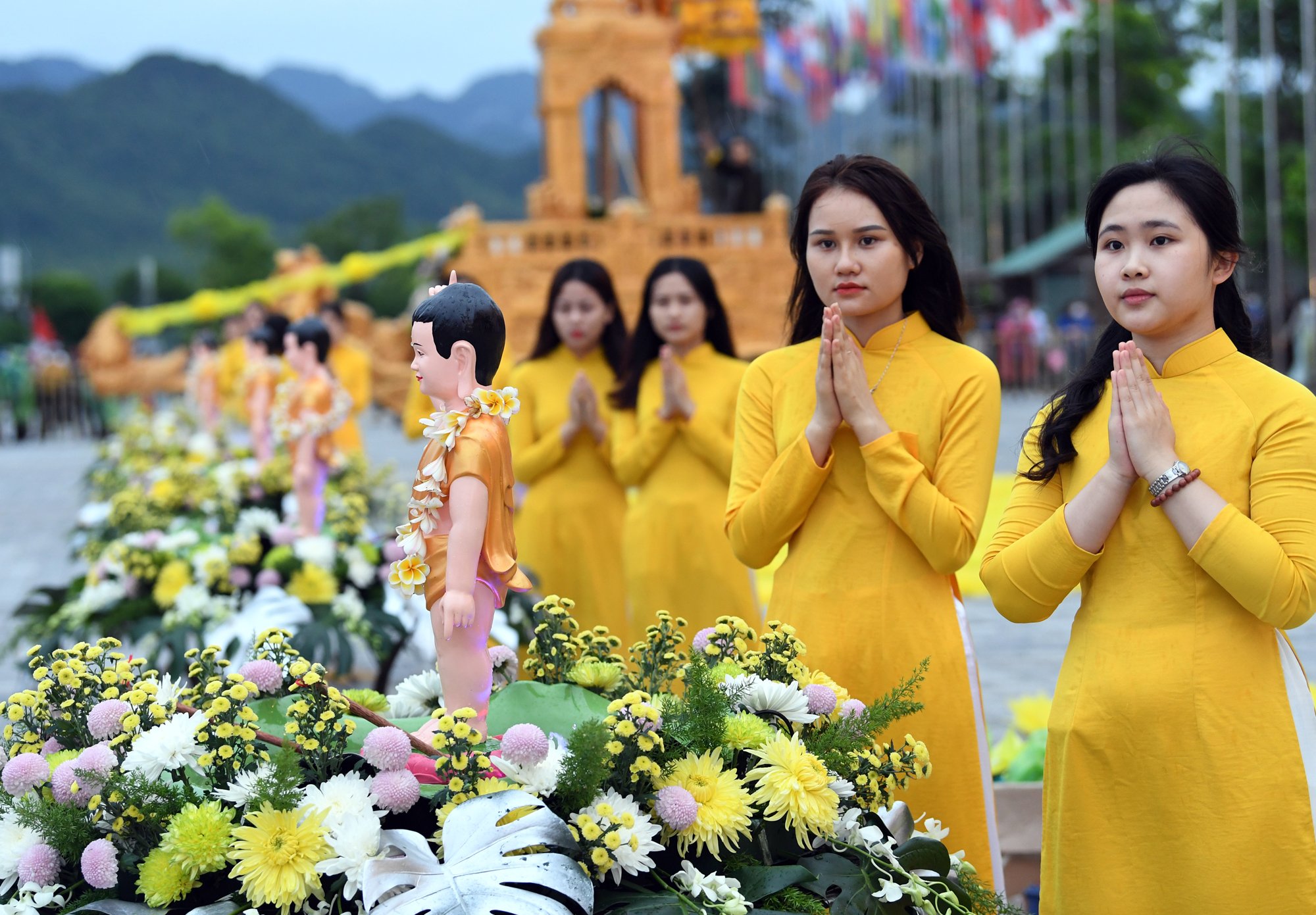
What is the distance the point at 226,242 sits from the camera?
211 ft

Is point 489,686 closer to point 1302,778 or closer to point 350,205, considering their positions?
point 1302,778

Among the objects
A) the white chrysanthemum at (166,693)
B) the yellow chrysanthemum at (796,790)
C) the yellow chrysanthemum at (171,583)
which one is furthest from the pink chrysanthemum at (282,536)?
the yellow chrysanthemum at (796,790)

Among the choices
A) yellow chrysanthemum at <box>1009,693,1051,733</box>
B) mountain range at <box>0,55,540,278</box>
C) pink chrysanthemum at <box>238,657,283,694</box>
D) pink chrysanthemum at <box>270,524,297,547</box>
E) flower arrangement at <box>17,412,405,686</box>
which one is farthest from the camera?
mountain range at <box>0,55,540,278</box>

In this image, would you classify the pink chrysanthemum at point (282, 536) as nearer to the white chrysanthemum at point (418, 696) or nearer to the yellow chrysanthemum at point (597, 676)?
the white chrysanthemum at point (418, 696)

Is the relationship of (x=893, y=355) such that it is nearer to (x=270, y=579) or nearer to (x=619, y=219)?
(x=270, y=579)

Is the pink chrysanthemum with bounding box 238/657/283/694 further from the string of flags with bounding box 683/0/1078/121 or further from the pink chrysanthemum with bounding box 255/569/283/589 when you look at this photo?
the string of flags with bounding box 683/0/1078/121

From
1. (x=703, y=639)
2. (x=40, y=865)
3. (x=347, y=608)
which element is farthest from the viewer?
(x=347, y=608)

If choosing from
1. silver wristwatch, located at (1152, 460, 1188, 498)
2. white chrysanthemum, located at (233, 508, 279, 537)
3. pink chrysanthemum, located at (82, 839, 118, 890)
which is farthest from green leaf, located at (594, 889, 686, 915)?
white chrysanthemum, located at (233, 508, 279, 537)

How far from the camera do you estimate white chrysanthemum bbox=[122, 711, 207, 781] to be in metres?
2.04

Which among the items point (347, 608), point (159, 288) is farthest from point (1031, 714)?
point (159, 288)

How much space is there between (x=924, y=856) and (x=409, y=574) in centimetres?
93

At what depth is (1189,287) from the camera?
240 cm

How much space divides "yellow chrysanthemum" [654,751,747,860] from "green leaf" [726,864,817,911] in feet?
0.14

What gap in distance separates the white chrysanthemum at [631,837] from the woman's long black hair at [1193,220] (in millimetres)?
1056
